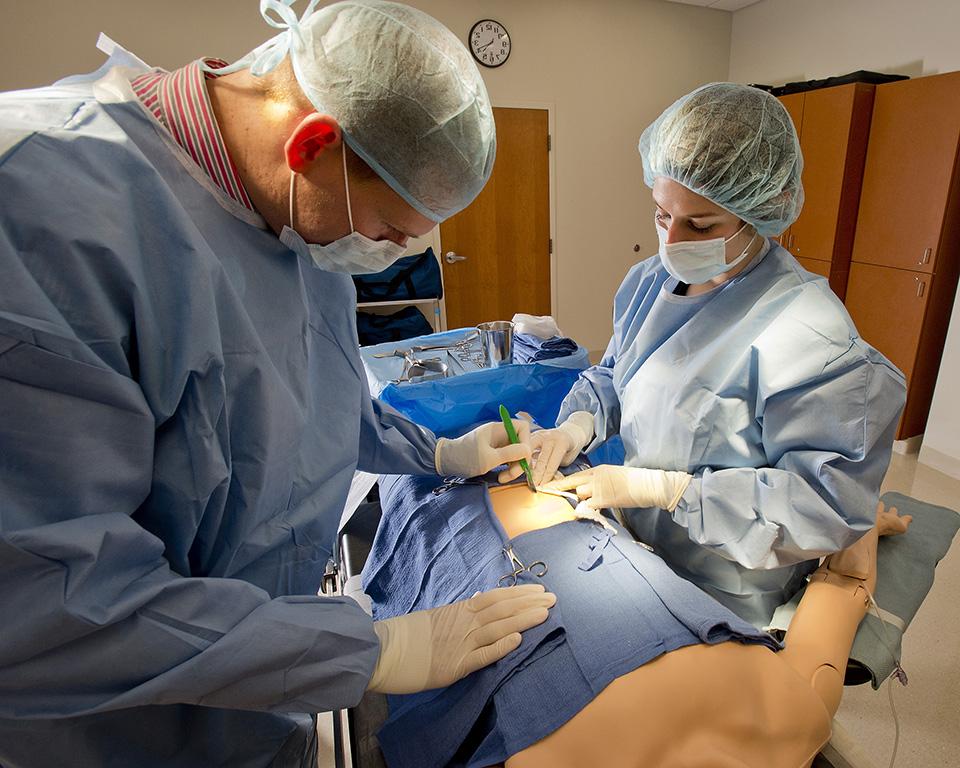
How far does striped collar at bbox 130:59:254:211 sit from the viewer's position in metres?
0.75

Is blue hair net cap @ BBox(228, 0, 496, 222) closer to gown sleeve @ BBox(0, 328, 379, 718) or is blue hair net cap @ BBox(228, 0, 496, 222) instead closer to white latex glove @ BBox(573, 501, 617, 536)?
gown sleeve @ BBox(0, 328, 379, 718)

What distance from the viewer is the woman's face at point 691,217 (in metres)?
1.22

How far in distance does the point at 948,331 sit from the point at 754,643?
119 inches

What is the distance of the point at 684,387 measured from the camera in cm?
122

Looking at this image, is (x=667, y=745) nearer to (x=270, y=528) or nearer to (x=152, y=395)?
(x=270, y=528)

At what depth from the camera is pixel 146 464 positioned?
0.65 metres

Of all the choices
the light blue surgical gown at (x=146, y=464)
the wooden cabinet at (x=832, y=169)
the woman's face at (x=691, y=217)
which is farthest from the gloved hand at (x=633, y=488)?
the wooden cabinet at (x=832, y=169)

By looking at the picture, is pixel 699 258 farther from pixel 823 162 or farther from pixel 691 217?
pixel 823 162

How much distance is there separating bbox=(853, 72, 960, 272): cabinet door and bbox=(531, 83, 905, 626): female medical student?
2.44 meters

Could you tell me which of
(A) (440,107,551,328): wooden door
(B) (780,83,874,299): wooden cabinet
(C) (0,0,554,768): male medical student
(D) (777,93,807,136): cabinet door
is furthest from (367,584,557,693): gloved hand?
(D) (777,93,807,136): cabinet door

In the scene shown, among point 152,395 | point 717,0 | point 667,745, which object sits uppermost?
point 717,0

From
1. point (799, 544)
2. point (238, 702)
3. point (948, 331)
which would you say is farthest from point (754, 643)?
point (948, 331)

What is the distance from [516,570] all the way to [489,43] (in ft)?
12.9

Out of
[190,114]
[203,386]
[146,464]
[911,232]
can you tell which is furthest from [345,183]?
[911,232]
